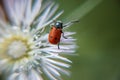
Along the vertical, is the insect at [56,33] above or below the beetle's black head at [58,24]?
below

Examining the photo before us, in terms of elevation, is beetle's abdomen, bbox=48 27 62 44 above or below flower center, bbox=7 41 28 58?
above

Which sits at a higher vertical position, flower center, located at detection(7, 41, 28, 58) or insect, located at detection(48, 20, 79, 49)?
insect, located at detection(48, 20, 79, 49)

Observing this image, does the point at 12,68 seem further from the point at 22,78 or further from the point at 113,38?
the point at 113,38

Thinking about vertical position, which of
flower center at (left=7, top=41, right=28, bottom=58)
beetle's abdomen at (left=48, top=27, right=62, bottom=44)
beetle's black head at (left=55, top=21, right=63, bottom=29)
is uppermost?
beetle's black head at (left=55, top=21, right=63, bottom=29)

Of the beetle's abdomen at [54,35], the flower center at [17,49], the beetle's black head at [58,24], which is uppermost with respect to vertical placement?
the beetle's black head at [58,24]

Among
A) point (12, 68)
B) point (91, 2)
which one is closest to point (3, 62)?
point (12, 68)

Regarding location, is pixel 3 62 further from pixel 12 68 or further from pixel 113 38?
pixel 113 38
